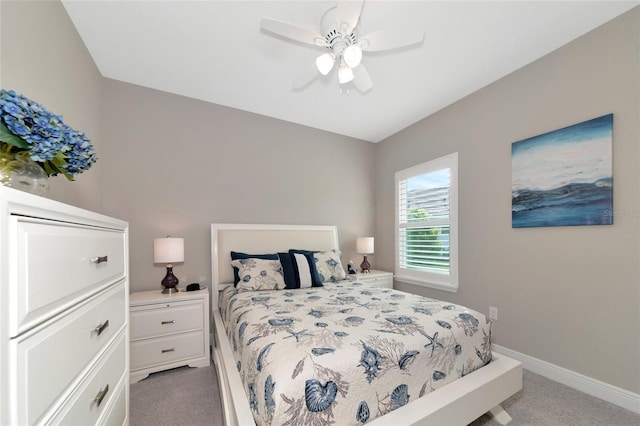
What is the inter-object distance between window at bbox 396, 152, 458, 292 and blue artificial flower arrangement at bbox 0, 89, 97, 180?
3.30m

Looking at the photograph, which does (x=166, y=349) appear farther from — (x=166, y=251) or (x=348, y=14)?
(x=348, y=14)

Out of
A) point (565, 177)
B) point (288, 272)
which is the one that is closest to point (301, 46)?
point (288, 272)

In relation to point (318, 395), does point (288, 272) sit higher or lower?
higher

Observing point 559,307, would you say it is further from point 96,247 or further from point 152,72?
point 152,72

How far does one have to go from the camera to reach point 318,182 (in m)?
3.81

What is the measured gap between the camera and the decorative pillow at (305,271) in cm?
265

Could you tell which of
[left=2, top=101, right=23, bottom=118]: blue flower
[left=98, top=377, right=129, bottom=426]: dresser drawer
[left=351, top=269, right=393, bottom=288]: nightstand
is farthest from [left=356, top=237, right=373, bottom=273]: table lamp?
[left=2, top=101, right=23, bottom=118]: blue flower

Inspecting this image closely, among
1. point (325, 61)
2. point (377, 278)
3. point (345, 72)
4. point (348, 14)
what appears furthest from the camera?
point (377, 278)

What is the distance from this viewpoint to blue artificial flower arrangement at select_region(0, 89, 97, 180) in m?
0.73

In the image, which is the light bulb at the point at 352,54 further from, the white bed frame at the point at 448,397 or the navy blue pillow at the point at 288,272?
the white bed frame at the point at 448,397

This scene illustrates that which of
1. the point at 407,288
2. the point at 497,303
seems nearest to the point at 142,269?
the point at 407,288

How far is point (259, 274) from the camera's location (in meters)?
2.61

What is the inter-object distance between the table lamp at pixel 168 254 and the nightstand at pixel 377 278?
2135mm

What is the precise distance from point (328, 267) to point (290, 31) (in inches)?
90.2
